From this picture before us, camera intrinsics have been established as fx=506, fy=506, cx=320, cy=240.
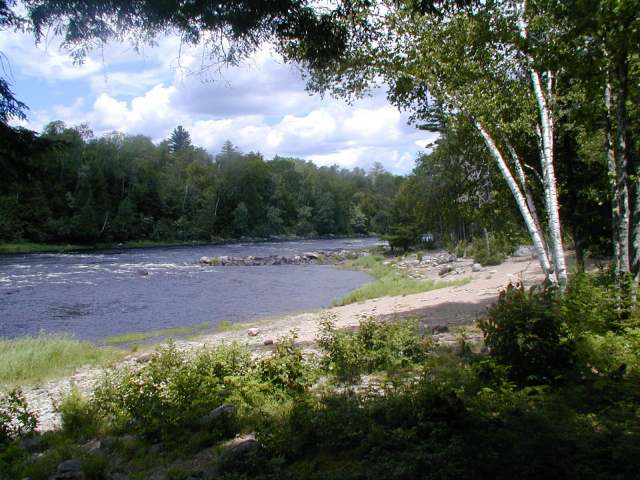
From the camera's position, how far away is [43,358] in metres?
14.0

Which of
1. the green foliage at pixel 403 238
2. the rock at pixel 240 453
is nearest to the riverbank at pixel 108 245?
the green foliage at pixel 403 238

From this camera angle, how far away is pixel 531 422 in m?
3.96

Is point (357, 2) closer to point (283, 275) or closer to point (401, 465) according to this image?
point (401, 465)

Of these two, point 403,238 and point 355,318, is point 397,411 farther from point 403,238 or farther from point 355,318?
point 403,238

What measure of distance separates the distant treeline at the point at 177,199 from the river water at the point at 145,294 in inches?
533

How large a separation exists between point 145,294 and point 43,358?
13217mm

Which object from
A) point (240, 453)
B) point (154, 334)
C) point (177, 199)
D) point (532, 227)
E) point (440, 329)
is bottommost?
point (154, 334)

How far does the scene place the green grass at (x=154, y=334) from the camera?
669 inches

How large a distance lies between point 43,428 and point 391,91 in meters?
9.45

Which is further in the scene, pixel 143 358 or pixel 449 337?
pixel 143 358

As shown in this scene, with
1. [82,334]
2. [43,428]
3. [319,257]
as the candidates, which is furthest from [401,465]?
[319,257]

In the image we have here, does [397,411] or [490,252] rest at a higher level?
[490,252]

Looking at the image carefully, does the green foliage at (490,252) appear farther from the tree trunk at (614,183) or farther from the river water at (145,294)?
the tree trunk at (614,183)

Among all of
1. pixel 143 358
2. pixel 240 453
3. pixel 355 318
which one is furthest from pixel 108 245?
pixel 240 453
